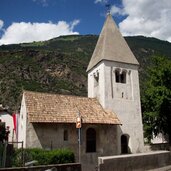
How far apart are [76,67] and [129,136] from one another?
85240mm

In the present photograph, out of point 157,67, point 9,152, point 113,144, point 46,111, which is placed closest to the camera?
point 9,152

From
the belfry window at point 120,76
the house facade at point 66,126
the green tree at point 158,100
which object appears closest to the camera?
the house facade at point 66,126

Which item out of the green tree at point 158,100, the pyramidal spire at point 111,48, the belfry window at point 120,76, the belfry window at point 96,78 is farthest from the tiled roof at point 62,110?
the green tree at point 158,100

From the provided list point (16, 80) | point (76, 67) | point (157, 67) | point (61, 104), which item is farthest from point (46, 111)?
point (76, 67)

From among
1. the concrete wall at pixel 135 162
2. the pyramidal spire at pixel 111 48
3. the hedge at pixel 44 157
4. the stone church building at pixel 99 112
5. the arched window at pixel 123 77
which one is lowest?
the concrete wall at pixel 135 162

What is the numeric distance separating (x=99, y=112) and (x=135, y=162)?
8.80 m

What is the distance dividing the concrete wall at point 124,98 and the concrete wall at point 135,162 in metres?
6.03

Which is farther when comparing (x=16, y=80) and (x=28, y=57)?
(x=28, y=57)

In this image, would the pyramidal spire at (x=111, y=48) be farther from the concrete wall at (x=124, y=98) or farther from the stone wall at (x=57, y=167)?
the stone wall at (x=57, y=167)

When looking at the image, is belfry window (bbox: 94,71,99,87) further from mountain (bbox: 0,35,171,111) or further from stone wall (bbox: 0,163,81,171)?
mountain (bbox: 0,35,171,111)

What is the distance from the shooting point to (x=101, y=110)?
27797 mm

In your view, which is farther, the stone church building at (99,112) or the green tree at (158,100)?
the green tree at (158,100)

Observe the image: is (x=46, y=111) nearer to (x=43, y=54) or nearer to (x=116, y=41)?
(x=116, y=41)

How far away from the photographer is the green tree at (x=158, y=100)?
101 ft
